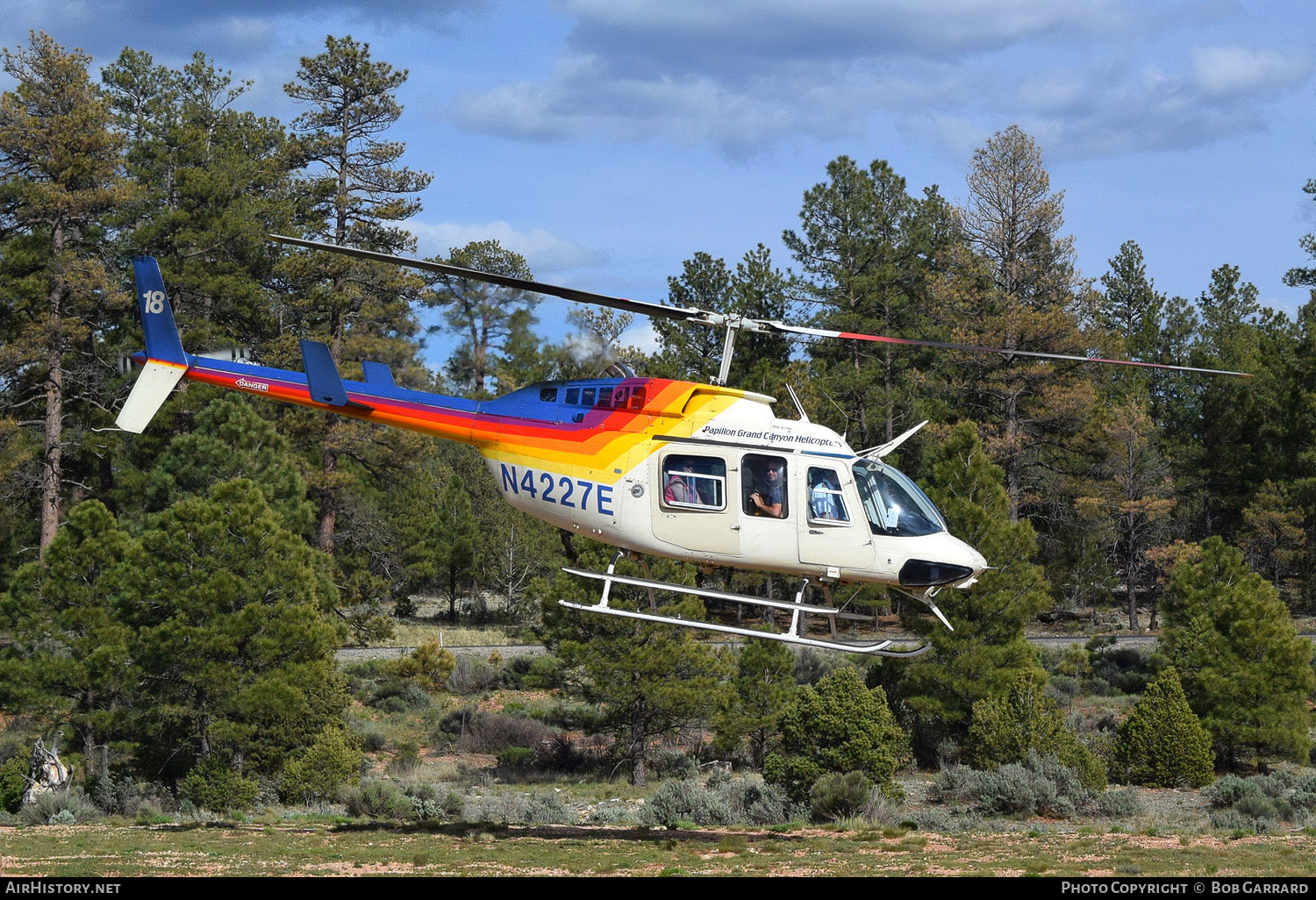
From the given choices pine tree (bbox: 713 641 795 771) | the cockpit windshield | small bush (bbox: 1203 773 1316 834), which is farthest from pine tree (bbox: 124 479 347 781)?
small bush (bbox: 1203 773 1316 834)

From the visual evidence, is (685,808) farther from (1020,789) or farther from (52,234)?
(52,234)

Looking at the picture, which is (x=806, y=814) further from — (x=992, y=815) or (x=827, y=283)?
(x=827, y=283)

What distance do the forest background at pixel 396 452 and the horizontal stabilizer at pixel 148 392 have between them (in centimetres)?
967

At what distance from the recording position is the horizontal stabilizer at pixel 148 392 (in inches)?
721

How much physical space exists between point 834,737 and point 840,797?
8.86 ft

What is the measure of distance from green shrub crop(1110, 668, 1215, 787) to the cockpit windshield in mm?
16481

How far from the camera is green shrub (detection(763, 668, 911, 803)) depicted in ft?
89.9

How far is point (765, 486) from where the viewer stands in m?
16.5

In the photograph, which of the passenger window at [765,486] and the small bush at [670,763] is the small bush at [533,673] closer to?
the small bush at [670,763]

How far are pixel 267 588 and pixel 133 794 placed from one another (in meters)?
4.81

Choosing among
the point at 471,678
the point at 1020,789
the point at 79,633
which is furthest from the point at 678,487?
the point at 471,678

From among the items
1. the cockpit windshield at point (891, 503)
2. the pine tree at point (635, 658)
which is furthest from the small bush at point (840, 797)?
the cockpit windshield at point (891, 503)

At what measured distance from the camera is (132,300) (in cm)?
4100

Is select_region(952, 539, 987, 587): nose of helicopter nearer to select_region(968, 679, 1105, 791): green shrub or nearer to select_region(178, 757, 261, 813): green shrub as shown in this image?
select_region(968, 679, 1105, 791): green shrub
